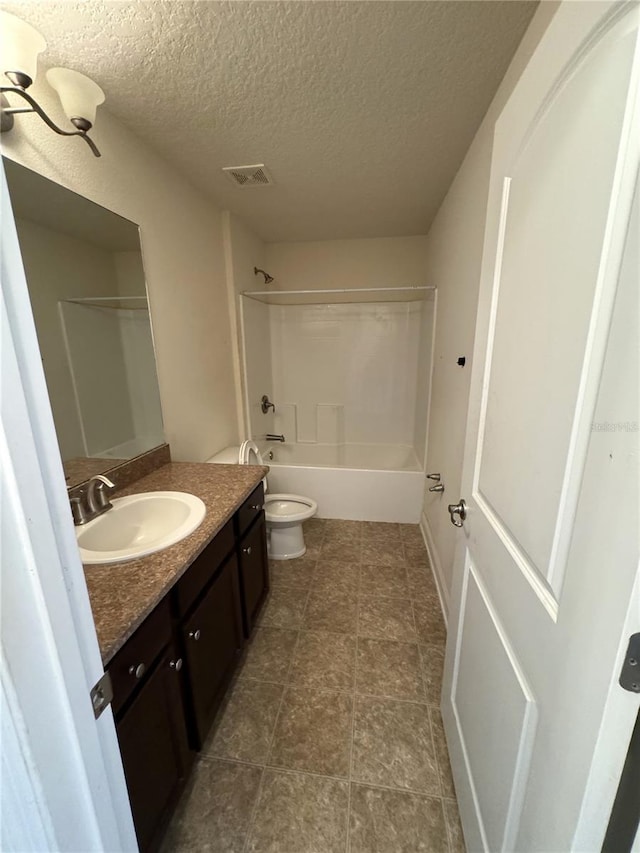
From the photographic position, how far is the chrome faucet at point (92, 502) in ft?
3.81

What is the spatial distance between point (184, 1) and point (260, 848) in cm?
249

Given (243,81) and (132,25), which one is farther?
(243,81)

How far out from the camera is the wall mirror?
113cm

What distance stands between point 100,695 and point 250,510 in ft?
3.49

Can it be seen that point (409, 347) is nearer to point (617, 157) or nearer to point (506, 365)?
A: point (506, 365)

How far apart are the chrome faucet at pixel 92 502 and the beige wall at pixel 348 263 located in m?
2.61

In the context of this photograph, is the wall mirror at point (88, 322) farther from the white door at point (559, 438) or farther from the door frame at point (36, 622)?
the white door at point (559, 438)

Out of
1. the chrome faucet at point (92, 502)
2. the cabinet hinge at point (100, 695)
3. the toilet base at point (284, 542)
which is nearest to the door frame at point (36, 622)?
the cabinet hinge at point (100, 695)

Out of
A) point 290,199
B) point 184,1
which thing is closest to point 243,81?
point 184,1

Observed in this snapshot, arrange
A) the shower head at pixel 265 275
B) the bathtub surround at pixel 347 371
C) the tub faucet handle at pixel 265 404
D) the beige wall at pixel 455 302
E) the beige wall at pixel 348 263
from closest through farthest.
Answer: the beige wall at pixel 455 302 → the shower head at pixel 265 275 → the beige wall at pixel 348 263 → the tub faucet handle at pixel 265 404 → the bathtub surround at pixel 347 371

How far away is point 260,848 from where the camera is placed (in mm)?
1019

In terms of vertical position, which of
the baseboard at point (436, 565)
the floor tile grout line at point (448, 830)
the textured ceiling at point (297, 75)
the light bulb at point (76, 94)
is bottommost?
the floor tile grout line at point (448, 830)

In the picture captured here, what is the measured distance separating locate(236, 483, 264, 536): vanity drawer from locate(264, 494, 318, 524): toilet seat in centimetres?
54

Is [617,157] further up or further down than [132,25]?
further down
